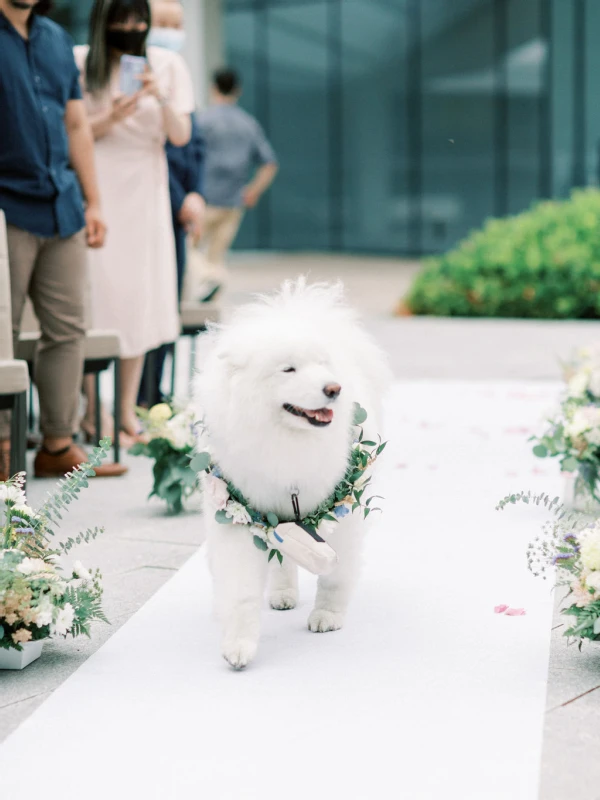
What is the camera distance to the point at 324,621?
139 inches

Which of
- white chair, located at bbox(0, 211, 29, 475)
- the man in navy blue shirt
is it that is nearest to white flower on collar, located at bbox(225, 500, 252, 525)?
white chair, located at bbox(0, 211, 29, 475)

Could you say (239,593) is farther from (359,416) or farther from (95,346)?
(95,346)

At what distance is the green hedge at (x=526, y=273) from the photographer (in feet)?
39.1

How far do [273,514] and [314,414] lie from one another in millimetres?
328

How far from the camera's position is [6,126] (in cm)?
504

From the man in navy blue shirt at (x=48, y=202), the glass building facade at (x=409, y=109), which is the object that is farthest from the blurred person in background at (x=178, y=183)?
the glass building facade at (x=409, y=109)

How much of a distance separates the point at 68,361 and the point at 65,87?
1.21 meters

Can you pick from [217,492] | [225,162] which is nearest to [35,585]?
[217,492]

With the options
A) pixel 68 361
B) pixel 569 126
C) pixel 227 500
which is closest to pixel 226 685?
pixel 227 500

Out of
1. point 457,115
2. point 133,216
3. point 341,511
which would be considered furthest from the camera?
point 457,115

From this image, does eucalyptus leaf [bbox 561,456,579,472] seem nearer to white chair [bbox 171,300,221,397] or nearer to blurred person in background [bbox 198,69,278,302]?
white chair [bbox 171,300,221,397]

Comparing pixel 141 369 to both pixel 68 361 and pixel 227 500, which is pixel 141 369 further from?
pixel 227 500

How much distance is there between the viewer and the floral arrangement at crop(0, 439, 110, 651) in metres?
3.17

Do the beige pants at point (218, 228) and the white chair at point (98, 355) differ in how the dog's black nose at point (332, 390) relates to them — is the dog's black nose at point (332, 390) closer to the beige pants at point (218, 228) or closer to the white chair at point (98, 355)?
the white chair at point (98, 355)
